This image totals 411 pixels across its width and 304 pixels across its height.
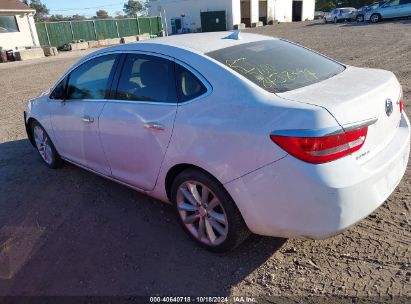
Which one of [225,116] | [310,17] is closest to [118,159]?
[225,116]

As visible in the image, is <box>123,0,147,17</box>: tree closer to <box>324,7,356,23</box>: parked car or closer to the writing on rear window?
<box>324,7,356,23</box>: parked car

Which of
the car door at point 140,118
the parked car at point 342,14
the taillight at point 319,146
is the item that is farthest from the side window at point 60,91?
the parked car at point 342,14

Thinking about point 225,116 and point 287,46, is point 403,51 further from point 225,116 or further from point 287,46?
point 225,116

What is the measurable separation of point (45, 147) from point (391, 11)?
1214 inches

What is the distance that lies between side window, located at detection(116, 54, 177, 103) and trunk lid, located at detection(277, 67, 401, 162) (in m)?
0.98

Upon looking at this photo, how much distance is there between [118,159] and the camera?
3578 mm

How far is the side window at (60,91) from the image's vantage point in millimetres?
4289

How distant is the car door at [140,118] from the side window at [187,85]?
6cm

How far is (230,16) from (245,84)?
4284cm

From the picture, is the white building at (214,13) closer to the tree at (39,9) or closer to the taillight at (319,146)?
the tree at (39,9)

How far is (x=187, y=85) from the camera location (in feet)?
9.55

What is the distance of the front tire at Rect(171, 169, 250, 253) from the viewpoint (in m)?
2.72

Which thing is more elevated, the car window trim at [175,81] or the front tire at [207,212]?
the car window trim at [175,81]

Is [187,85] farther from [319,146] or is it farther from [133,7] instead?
[133,7]
